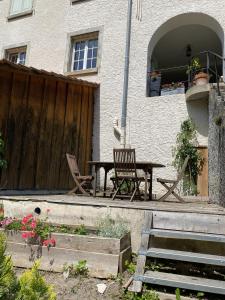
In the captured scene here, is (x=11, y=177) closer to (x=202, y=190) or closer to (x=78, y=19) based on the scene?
(x=202, y=190)

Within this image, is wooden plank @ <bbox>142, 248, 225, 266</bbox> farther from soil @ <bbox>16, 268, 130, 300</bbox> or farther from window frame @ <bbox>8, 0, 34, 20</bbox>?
window frame @ <bbox>8, 0, 34, 20</bbox>

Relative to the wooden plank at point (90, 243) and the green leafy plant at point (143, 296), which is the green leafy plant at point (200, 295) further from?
the wooden plank at point (90, 243)

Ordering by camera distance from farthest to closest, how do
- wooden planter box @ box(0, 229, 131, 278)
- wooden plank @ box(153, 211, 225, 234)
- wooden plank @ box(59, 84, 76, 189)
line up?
wooden plank @ box(59, 84, 76, 189) → wooden plank @ box(153, 211, 225, 234) → wooden planter box @ box(0, 229, 131, 278)

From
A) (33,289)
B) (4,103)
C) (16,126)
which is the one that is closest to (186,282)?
(33,289)

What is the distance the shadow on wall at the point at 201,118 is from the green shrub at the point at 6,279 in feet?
26.9

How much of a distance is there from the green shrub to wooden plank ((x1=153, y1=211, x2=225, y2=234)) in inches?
123

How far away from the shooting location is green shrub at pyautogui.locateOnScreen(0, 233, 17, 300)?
5.05ft

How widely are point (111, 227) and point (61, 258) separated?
2.60 ft

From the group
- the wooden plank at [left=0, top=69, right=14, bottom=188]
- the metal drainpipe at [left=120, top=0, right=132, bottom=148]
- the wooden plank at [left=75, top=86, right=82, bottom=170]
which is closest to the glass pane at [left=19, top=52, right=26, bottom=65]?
the wooden plank at [left=75, top=86, right=82, bottom=170]

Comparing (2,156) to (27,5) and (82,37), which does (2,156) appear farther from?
(27,5)

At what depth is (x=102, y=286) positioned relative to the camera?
3793 millimetres

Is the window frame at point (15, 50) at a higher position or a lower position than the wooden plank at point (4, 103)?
higher

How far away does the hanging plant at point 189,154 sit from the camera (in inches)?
358

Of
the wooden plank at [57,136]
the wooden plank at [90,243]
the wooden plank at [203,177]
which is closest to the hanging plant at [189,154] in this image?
the wooden plank at [203,177]
